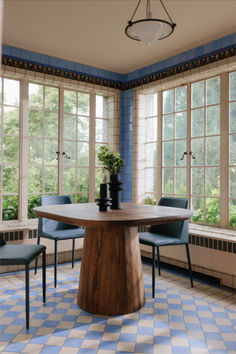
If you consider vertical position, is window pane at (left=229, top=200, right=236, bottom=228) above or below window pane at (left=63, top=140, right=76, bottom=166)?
below

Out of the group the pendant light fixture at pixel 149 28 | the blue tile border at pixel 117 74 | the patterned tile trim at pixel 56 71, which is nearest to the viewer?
the pendant light fixture at pixel 149 28

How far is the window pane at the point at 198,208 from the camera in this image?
3904mm

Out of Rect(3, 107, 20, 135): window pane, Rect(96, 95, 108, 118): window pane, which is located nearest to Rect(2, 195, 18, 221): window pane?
Rect(3, 107, 20, 135): window pane

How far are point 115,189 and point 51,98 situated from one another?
2.04 m

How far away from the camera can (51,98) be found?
434 cm

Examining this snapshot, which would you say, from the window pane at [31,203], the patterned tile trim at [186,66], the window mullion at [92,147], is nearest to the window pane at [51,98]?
the window mullion at [92,147]

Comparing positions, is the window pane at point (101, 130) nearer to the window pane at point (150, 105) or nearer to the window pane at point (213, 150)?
the window pane at point (150, 105)

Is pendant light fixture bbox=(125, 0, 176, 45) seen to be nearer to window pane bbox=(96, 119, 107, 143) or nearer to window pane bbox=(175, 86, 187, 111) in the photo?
window pane bbox=(175, 86, 187, 111)

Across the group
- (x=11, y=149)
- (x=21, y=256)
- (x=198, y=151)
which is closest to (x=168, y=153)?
(x=198, y=151)

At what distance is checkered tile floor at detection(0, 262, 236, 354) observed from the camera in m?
2.10

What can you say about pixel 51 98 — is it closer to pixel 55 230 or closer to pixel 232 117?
pixel 55 230

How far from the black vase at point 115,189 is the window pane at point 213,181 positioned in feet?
4.50

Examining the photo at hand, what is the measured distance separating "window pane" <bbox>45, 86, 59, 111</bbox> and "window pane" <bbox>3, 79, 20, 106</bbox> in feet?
1.32

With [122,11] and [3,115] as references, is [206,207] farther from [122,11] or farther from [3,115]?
[3,115]
